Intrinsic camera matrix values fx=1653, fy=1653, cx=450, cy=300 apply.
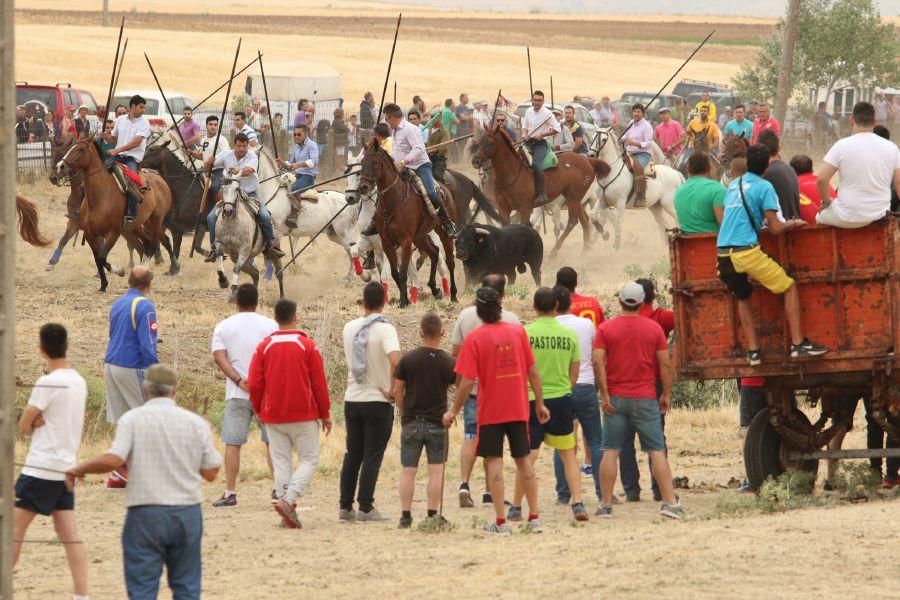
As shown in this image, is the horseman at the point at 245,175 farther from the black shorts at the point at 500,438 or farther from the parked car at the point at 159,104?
the parked car at the point at 159,104

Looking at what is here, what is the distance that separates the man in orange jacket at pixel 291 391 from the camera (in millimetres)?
12320

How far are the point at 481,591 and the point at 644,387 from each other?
296 centimetres

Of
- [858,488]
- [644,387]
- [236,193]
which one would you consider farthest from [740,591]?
[236,193]

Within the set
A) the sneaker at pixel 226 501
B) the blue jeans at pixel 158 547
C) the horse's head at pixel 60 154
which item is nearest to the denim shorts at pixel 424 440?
the sneaker at pixel 226 501

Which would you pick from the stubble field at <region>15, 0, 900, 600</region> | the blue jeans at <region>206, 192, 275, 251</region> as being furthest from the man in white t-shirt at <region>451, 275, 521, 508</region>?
the blue jeans at <region>206, 192, 275, 251</region>

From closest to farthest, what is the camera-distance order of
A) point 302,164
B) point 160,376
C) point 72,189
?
point 160,376
point 72,189
point 302,164

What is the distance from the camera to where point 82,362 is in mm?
19438

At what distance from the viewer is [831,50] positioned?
54.7 metres

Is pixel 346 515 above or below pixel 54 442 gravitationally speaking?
below

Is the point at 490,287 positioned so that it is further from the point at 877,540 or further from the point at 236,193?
the point at 236,193

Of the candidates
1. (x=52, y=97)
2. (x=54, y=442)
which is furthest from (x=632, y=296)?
(x=52, y=97)

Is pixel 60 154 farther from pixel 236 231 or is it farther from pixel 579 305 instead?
pixel 579 305

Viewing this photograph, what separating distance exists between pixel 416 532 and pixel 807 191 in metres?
4.17

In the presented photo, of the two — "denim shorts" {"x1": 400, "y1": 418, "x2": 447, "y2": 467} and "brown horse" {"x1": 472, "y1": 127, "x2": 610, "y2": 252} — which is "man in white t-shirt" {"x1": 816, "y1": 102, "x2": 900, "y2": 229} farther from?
A: "brown horse" {"x1": 472, "y1": 127, "x2": 610, "y2": 252}
